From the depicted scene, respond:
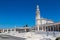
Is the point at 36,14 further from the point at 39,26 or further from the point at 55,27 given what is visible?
the point at 55,27

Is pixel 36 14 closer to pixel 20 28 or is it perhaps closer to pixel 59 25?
pixel 20 28

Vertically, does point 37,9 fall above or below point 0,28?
above

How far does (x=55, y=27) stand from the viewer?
6241 centimetres

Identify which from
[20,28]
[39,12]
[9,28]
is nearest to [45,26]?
[39,12]

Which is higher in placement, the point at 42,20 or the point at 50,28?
the point at 42,20

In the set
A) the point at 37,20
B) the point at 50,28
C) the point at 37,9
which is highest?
the point at 37,9

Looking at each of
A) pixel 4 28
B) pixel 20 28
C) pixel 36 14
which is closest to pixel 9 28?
pixel 4 28

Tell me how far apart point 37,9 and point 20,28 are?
74.0 ft

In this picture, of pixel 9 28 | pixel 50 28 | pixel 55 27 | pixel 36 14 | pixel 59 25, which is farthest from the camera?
pixel 9 28

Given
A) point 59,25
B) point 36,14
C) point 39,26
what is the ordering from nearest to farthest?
point 59,25, point 39,26, point 36,14

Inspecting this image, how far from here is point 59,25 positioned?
57812 millimetres

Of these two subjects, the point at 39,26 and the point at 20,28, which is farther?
the point at 20,28

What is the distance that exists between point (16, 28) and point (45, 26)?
3516 cm

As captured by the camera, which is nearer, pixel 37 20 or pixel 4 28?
pixel 37 20
